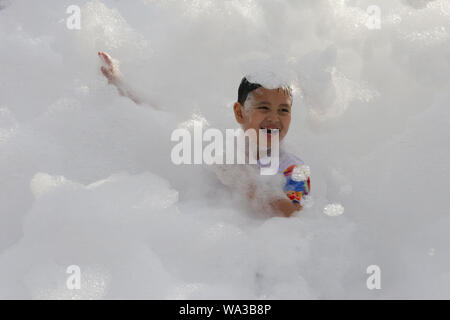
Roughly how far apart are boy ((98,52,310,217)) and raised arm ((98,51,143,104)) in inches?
31.9

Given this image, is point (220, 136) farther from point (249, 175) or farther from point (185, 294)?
point (185, 294)

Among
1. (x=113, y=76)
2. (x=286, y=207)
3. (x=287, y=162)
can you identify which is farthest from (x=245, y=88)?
(x=113, y=76)

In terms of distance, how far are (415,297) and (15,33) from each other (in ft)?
9.49

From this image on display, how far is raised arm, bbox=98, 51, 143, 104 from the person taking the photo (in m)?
2.69

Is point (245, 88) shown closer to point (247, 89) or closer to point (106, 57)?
point (247, 89)

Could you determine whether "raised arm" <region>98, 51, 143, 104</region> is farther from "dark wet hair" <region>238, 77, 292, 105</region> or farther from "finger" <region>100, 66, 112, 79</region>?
"dark wet hair" <region>238, 77, 292, 105</region>

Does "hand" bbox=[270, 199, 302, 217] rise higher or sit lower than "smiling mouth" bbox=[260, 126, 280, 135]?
lower

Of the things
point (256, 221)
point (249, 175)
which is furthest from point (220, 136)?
point (256, 221)

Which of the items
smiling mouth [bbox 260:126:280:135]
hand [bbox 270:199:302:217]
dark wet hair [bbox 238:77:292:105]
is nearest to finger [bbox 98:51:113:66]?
dark wet hair [bbox 238:77:292:105]

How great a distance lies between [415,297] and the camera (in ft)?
5.85

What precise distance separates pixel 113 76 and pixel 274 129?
44.5 inches

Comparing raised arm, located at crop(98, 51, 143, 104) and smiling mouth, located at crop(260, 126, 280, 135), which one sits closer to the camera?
smiling mouth, located at crop(260, 126, 280, 135)
